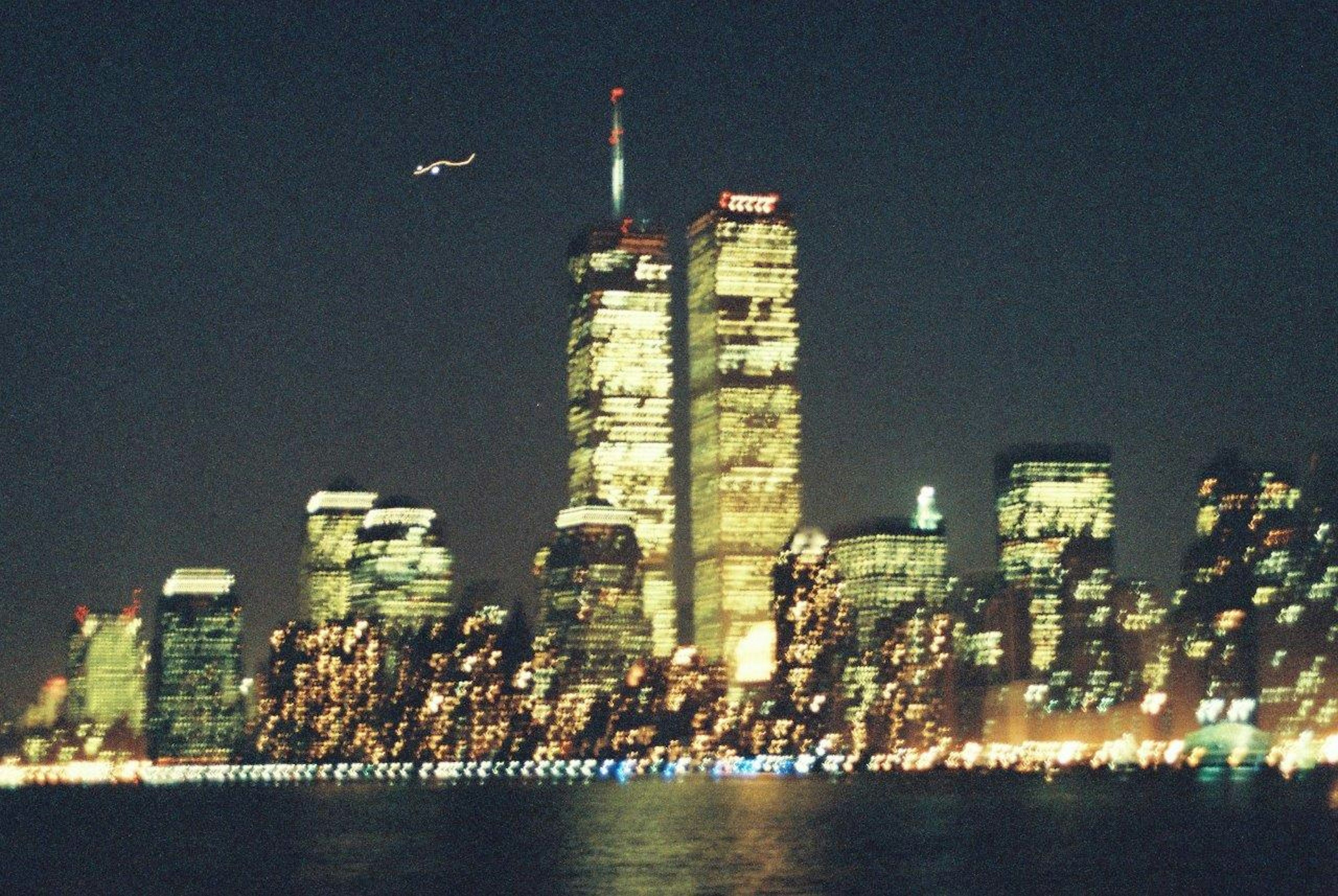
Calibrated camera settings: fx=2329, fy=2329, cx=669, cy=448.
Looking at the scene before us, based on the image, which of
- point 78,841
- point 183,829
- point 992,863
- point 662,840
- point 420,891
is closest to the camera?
point 420,891

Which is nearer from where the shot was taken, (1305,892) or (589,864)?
(1305,892)

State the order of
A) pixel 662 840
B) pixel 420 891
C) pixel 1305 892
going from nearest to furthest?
1. pixel 1305 892
2. pixel 420 891
3. pixel 662 840

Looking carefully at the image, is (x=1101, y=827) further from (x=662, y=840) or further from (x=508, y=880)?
(x=508, y=880)

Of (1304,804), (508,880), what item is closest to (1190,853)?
(508,880)

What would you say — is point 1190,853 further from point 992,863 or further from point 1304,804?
point 1304,804

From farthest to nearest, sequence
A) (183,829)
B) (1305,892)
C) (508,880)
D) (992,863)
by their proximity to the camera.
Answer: (183,829) → (992,863) → (508,880) → (1305,892)

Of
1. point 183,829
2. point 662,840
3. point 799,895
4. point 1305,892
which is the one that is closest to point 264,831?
point 183,829
